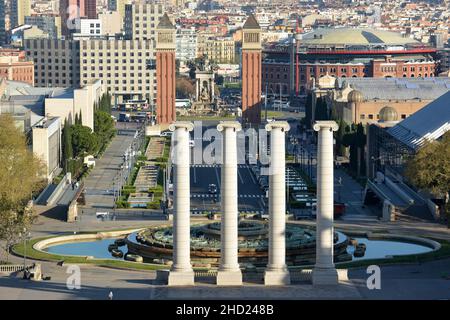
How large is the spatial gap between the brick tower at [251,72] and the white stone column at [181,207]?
3376 inches

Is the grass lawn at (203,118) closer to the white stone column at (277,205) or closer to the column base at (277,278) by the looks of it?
the white stone column at (277,205)

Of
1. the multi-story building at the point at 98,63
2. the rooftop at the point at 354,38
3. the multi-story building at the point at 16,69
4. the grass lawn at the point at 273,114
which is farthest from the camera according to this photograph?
the rooftop at the point at 354,38

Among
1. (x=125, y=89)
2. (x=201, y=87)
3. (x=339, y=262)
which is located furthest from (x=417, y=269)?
(x=125, y=89)

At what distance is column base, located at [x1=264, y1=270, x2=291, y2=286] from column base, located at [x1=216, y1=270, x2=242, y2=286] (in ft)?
3.04

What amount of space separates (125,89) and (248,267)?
112m

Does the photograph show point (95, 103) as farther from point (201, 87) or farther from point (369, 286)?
point (369, 286)

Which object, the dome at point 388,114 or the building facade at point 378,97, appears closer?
the dome at point 388,114

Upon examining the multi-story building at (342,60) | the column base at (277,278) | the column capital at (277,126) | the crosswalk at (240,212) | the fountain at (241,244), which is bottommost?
the multi-story building at (342,60)

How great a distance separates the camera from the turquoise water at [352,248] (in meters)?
68.6

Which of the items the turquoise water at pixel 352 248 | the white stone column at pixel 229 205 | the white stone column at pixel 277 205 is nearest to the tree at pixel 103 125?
the turquoise water at pixel 352 248

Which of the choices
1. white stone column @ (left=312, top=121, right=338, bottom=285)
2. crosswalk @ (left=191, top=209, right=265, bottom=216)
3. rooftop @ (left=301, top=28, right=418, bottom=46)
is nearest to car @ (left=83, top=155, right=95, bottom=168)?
crosswalk @ (left=191, top=209, right=265, bottom=216)

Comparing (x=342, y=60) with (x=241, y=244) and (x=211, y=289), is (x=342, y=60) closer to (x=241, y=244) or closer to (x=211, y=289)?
(x=241, y=244)

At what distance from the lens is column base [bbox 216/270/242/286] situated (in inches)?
2229

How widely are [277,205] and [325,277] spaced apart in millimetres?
2932
